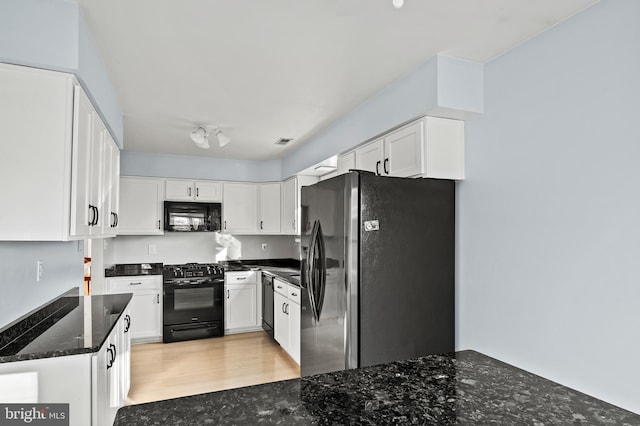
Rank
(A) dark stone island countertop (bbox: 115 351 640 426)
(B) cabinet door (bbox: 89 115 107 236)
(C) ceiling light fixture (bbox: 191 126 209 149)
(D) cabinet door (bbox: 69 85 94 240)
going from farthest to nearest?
(C) ceiling light fixture (bbox: 191 126 209 149)
(B) cabinet door (bbox: 89 115 107 236)
(D) cabinet door (bbox: 69 85 94 240)
(A) dark stone island countertop (bbox: 115 351 640 426)

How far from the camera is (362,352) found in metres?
2.28

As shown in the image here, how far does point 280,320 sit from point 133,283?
1.84m

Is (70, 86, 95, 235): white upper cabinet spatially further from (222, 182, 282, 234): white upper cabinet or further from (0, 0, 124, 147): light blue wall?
(222, 182, 282, 234): white upper cabinet

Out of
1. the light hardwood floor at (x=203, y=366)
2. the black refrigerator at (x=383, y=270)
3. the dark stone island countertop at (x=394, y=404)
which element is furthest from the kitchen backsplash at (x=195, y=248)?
the dark stone island countertop at (x=394, y=404)

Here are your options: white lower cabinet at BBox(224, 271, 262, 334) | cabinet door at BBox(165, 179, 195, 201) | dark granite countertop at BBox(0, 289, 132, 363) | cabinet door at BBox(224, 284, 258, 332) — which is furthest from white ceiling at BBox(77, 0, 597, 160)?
cabinet door at BBox(224, 284, 258, 332)

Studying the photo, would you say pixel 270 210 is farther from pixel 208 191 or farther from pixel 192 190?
pixel 192 190

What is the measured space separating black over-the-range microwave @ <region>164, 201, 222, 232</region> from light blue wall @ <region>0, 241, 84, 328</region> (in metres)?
2.07

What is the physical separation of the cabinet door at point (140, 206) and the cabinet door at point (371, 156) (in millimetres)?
2954

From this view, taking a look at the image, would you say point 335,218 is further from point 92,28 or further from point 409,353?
point 92,28

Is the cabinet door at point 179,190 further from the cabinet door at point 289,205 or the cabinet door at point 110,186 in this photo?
the cabinet door at point 110,186

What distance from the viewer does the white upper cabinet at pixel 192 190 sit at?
4.84 meters

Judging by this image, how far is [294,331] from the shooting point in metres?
3.75

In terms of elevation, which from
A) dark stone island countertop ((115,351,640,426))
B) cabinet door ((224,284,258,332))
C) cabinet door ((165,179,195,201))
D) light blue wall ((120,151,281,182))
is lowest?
cabinet door ((224,284,258,332))

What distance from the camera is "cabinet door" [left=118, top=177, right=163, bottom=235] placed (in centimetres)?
462
